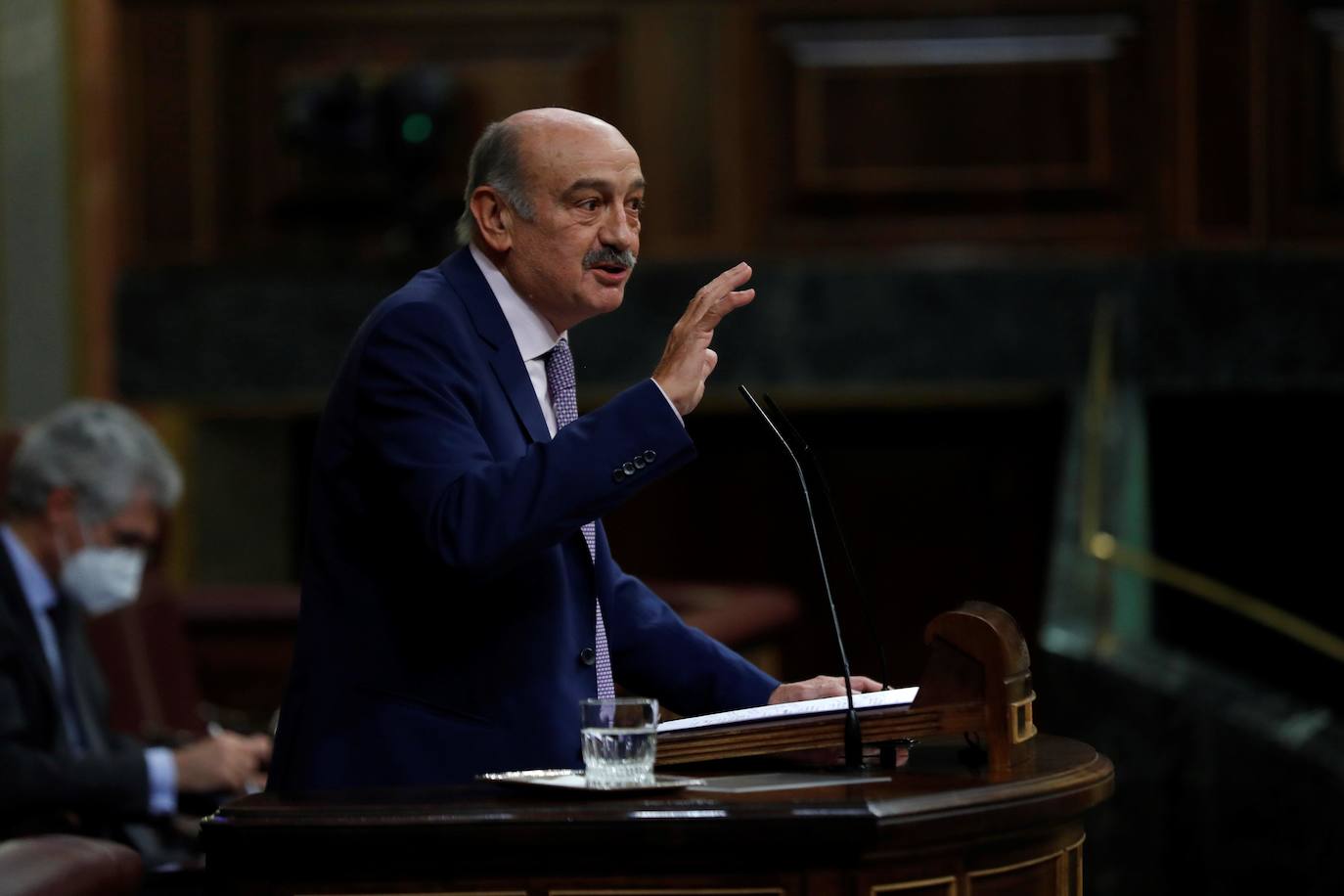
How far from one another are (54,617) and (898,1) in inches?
149

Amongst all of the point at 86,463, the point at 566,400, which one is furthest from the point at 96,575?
the point at 566,400

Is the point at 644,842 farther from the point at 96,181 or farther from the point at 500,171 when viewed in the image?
the point at 96,181

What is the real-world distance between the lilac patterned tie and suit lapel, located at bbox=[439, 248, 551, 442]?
57 millimetres

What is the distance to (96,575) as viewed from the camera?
3799 millimetres


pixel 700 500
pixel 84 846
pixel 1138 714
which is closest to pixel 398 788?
pixel 84 846

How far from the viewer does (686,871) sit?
5.87 feet

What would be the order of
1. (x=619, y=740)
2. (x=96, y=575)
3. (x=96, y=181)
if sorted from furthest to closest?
(x=96, y=181) → (x=96, y=575) → (x=619, y=740)

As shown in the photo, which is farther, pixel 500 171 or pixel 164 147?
pixel 164 147

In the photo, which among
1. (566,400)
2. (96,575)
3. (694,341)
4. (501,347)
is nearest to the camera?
(694,341)

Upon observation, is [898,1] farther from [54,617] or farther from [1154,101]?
[54,617]

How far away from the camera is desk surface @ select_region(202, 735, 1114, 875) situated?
1.76 m

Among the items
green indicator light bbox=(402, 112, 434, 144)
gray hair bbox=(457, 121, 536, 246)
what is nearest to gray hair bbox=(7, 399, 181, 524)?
gray hair bbox=(457, 121, 536, 246)

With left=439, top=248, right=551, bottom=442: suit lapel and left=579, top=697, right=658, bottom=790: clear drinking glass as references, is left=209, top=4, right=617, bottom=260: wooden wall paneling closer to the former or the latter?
left=439, top=248, right=551, bottom=442: suit lapel

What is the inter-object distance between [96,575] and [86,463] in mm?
218
